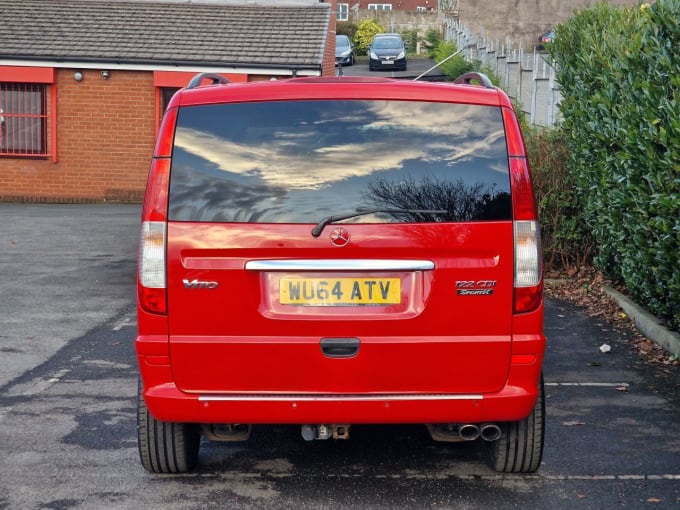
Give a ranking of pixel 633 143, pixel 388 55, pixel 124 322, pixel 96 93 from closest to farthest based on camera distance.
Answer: pixel 633 143
pixel 124 322
pixel 96 93
pixel 388 55

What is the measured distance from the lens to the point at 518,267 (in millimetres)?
4945

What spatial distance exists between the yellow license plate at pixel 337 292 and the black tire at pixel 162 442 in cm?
101

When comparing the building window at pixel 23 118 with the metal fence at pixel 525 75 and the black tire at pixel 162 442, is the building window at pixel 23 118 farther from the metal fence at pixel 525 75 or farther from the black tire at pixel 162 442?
the black tire at pixel 162 442

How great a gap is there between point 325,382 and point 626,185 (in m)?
5.04

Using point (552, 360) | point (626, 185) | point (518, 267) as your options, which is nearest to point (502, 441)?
point (518, 267)

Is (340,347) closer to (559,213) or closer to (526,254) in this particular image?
(526,254)

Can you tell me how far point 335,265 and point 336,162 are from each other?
461 mm

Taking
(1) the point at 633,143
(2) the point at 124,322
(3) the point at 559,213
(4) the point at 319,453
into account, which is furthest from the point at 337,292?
(3) the point at 559,213

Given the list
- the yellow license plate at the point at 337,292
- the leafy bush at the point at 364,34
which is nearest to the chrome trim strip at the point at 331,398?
the yellow license plate at the point at 337,292

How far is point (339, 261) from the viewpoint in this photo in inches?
191

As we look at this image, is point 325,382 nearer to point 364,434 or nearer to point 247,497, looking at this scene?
point 247,497

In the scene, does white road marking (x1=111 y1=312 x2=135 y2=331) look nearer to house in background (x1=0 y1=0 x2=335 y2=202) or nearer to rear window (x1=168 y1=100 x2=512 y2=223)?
rear window (x1=168 y1=100 x2=512 y2=223)

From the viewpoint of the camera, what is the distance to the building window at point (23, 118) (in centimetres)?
2478

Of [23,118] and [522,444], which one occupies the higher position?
[522,444]
